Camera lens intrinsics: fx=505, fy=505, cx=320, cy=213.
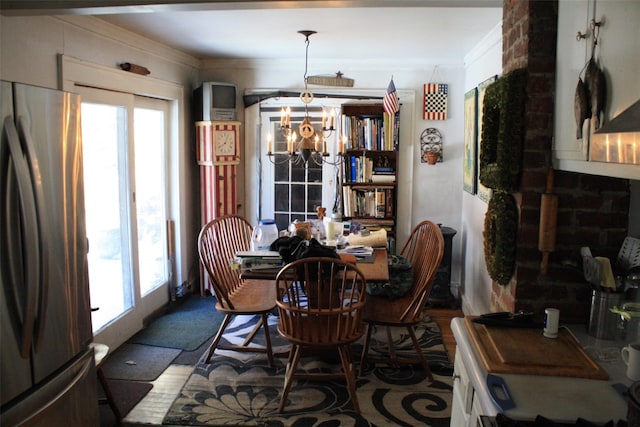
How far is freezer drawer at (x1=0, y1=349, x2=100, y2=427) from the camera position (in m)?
1.82

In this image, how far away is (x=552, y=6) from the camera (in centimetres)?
192

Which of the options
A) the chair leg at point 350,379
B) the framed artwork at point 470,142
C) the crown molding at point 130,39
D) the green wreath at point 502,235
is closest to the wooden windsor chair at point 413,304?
the chair leg at point 350,379

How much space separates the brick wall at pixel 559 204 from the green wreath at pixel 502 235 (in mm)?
34

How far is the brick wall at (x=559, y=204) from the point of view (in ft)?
6.38

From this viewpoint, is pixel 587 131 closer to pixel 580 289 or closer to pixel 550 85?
pixel 550 85

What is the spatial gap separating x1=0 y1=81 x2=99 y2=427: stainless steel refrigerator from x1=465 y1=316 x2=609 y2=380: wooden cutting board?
161 centimetres

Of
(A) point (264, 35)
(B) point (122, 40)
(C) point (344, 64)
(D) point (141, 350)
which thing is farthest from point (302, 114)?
(D) point (141, 350)

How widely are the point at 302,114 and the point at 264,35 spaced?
1331mm

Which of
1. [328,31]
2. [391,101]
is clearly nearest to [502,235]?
[328,31]

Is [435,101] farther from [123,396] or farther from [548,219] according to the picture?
[123,396]

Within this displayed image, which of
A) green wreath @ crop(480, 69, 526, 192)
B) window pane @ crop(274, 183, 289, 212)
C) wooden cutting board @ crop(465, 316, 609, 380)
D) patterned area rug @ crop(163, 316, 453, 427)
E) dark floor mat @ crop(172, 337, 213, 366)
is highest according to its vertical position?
green wreath @ crop(480, 69, 526, 192)

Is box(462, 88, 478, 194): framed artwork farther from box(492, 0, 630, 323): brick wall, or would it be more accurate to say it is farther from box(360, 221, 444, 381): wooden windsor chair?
box(492, 0, 630, 323): brick wall

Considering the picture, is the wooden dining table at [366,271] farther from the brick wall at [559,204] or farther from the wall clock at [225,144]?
the wall clock at [225,144]

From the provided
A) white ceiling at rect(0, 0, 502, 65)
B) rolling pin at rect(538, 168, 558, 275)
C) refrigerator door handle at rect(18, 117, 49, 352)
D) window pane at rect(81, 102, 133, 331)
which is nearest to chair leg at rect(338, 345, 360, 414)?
rolling pin at rect(538, 168, 558, 275)
